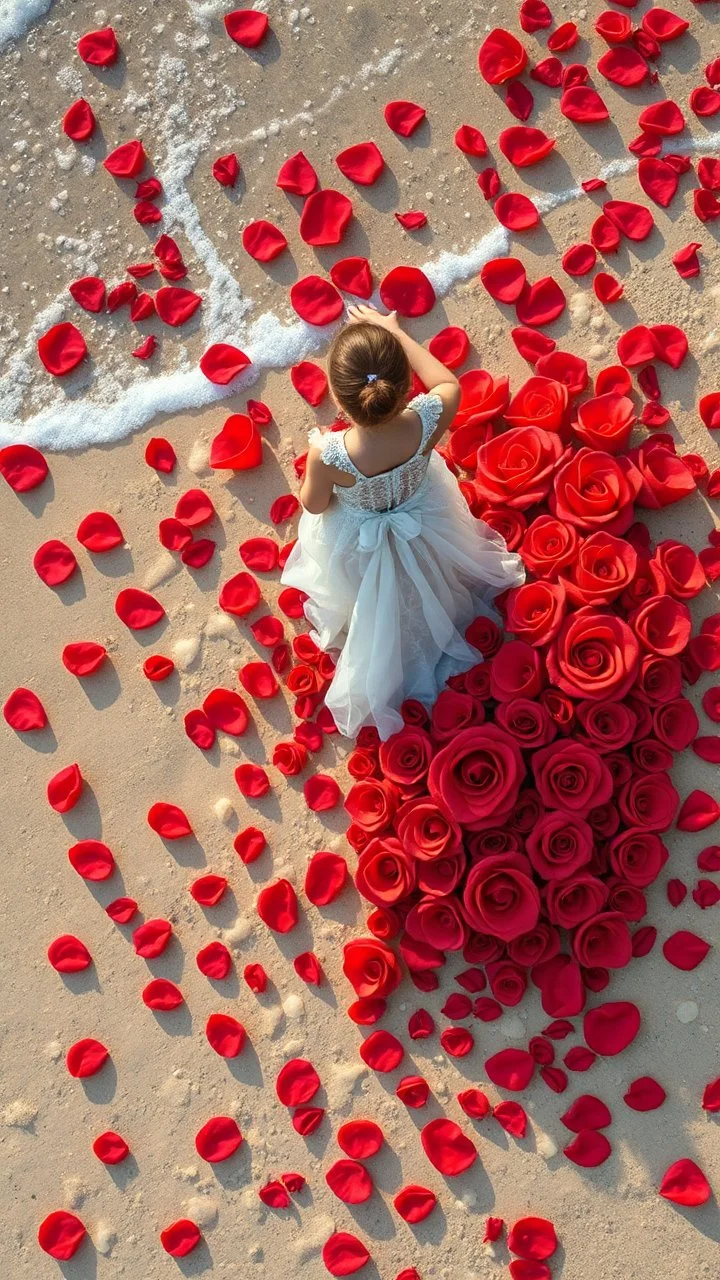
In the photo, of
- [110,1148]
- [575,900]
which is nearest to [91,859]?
[110,1148]

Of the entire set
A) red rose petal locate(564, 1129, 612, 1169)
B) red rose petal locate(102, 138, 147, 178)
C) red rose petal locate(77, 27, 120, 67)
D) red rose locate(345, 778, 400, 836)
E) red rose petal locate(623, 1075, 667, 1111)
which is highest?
red rose petal locate(77, 27, 120, 67)

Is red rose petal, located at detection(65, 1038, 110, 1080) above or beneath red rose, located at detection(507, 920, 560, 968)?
above

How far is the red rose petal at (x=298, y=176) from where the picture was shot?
3879 mm

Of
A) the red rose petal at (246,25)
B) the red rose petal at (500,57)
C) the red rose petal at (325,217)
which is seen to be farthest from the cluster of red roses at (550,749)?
the red rose petal at (246,25)

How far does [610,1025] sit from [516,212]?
105 inches

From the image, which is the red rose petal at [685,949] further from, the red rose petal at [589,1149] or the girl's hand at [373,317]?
the girl's hand at [373,317]

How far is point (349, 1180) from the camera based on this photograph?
11.6ft

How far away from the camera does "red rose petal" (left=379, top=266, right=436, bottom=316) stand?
3811mm

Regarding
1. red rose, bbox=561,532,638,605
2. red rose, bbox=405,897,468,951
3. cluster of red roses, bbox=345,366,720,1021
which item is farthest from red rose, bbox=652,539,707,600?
red rose, bbox=405,897,468,951

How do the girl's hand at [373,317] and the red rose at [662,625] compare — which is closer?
the girl's hand at [373,317]

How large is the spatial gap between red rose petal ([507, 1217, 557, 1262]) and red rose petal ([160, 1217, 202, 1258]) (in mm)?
1007

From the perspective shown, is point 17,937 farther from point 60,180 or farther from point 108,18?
point 108,18

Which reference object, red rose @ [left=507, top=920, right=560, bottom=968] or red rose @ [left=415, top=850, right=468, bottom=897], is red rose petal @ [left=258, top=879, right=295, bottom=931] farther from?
red rose @ [left=507, top=920, right=560, bottom=968]

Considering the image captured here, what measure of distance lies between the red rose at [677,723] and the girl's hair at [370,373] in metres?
1.28
